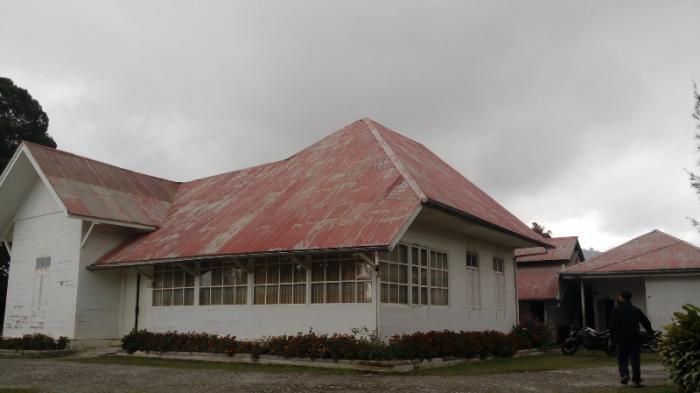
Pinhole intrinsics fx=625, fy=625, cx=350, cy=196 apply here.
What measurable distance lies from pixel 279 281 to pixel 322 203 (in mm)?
2219

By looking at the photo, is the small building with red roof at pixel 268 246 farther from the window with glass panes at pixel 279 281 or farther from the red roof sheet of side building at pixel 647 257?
the red roof sheet of side building at pixel 647 257

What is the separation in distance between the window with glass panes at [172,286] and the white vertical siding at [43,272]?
2711 millimetres

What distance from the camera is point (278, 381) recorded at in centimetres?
1120

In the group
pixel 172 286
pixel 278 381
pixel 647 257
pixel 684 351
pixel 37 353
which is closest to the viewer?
pixel 684 351

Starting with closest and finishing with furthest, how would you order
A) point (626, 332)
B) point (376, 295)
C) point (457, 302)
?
point (626, 332) < point (376, 295) < point (457, 302)

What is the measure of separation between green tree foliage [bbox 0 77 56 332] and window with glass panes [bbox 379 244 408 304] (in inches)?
976

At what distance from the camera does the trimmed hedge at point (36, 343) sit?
1859 cm

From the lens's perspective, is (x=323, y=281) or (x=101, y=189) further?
(x=101, y=189)

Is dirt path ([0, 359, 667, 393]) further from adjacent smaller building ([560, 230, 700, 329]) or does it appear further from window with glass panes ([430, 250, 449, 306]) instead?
adjacent smaller building ([560, 230, 700, 329])

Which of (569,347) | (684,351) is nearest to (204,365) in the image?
(684,351)

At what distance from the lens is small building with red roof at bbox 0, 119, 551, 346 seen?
14.3 metres

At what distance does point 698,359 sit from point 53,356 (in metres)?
16.6

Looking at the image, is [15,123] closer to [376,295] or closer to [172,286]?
[172,286]

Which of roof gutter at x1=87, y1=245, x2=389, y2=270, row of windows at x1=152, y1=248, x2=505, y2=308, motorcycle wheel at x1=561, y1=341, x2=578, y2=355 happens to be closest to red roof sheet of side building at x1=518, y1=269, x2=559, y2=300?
motorcycle wheel at x1=561, y1=341, x2=578, y2=355
